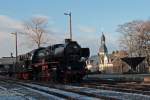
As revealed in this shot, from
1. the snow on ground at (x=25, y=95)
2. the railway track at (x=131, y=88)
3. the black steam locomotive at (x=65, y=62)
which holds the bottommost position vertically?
the snow on ground at (x=25, y=95)

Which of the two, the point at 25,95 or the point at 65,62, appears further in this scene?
the point at 65,62

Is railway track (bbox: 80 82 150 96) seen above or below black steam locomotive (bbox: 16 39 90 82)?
below

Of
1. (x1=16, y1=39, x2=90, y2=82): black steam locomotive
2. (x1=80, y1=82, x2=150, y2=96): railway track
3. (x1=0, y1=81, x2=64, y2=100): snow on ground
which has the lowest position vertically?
(x1=0, y1=81, x2=64, y2=100): snow on ground

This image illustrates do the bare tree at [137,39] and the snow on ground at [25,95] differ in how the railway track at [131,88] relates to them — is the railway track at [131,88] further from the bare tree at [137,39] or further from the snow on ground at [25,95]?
the bare tree at [137,39]

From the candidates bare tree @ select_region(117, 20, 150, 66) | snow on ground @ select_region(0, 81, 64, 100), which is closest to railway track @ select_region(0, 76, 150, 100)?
snow on ground @ select_region(0, 81, 64, 100)

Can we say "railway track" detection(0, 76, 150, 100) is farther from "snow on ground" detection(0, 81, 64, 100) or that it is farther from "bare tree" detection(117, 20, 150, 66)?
"bare tree" detection(117, 20, 150, 66)

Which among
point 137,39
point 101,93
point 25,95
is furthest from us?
point 137,39

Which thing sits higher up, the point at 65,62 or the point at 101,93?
the point at 65,62

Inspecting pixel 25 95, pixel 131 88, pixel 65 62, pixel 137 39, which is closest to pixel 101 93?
pixel 131 88

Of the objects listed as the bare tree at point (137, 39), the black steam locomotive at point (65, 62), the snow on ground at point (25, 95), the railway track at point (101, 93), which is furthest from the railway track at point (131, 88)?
the bare tree at point (137, 39)

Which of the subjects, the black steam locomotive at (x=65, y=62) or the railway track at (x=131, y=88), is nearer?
the railway track at (x=131, y=88)

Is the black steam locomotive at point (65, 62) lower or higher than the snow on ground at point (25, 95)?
higher

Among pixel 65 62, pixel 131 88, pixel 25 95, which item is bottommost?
pixel 25 95

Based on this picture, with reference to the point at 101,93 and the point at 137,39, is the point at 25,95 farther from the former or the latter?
the point at 137,39
